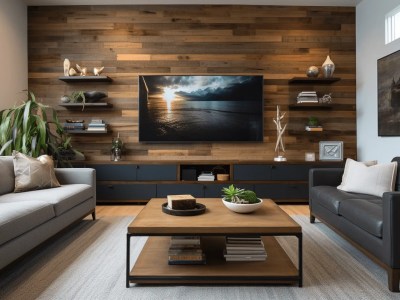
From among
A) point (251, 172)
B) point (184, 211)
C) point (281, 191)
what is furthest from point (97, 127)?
point (184, 211)

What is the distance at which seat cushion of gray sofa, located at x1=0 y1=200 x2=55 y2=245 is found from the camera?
185 centimetres

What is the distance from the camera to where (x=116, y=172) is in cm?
425

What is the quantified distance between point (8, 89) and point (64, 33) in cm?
116

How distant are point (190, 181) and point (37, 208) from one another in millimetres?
2271

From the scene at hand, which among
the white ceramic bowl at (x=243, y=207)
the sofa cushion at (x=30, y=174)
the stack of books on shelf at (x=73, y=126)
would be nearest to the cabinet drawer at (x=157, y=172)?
the stack of books on shelf at (x=73, y=126)

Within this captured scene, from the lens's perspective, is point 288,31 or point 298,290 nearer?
point 298,290

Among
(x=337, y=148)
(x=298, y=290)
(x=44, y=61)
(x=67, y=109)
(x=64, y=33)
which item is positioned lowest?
(x=298, y=290)

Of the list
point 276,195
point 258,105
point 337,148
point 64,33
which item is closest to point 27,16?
point 64,33

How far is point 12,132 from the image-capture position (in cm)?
355

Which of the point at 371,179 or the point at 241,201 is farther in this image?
the point at 371,179

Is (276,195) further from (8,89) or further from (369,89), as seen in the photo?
(8,89)

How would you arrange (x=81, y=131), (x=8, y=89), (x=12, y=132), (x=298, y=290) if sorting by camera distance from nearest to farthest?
(x=298, y=290), (x=12, y=132), (x=8, y=89), (x=81, y=131)

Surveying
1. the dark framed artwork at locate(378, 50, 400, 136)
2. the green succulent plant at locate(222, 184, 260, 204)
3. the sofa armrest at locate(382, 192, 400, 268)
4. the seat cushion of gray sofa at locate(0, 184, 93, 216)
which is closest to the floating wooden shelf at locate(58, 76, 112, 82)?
the seat cushion of gray sofa at locate(0, 184, 93, 216)

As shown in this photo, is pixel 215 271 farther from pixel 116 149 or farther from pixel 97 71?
pixel 97 71
